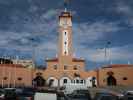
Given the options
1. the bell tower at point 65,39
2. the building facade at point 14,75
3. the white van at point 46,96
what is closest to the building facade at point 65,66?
the bell tower at point 65,39

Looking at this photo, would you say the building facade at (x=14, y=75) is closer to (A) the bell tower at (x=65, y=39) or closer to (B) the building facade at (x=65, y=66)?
(B) the building facade at (x=65, y=66)

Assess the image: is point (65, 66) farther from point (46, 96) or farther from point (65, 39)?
point (46, 96)

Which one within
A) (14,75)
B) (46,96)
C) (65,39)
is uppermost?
(65,39)

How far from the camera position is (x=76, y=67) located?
88000 mm

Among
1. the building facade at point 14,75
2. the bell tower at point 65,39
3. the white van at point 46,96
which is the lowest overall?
the white van at point 46,96

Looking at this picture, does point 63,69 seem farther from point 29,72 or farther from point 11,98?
point 11,98

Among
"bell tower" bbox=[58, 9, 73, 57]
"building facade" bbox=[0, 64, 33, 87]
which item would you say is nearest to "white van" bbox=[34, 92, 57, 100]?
"building facade" bbox=[0, 64, 33, 87]

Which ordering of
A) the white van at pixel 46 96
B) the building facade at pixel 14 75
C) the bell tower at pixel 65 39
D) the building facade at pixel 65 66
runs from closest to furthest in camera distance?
the white van at pixel 46 96 < the building facade at pixel 14 75 < the building facade at pixel 65 66 < the bell tower at pixel 65 39

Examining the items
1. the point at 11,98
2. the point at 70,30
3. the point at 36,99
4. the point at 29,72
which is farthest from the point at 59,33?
the point at 36,99

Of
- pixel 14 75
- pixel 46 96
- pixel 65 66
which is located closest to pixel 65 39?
pixel 65 66

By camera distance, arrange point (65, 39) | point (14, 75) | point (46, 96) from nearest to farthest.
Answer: point (46, 96) < point (14, 75) < point (65, 39)

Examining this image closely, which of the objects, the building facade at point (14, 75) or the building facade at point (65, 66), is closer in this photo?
the building facade at point (14, 75)

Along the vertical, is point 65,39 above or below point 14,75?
above

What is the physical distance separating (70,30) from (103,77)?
16.8 meters
